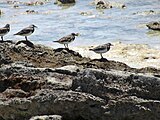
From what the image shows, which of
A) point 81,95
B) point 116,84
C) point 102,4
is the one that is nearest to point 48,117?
point 81,95

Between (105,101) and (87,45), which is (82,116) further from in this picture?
(87,45)

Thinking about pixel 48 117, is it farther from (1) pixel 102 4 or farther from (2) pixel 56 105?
(1) pixel 102 4

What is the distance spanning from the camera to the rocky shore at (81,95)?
370 inches

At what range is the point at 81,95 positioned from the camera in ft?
31.7

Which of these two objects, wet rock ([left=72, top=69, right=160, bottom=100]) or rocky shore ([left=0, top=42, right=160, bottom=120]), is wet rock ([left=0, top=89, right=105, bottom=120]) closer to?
rocky shore ([left=0, top=42, right=160, bottom=120])

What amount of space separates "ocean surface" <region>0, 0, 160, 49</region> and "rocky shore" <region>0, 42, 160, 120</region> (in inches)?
583

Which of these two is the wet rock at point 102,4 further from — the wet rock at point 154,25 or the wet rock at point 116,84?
the wet rock at point 116,84

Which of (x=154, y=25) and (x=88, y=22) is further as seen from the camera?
(x=88, y=22)

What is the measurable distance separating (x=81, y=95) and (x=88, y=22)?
25535 millimetres

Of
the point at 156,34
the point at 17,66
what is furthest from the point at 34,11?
the point at 17,66

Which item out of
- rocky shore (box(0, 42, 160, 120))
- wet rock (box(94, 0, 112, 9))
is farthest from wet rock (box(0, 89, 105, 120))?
wet rock (box(94, 0, 112, 9))

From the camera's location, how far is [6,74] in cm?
1140

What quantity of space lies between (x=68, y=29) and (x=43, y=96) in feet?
74.7

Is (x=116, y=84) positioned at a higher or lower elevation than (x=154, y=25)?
higher
